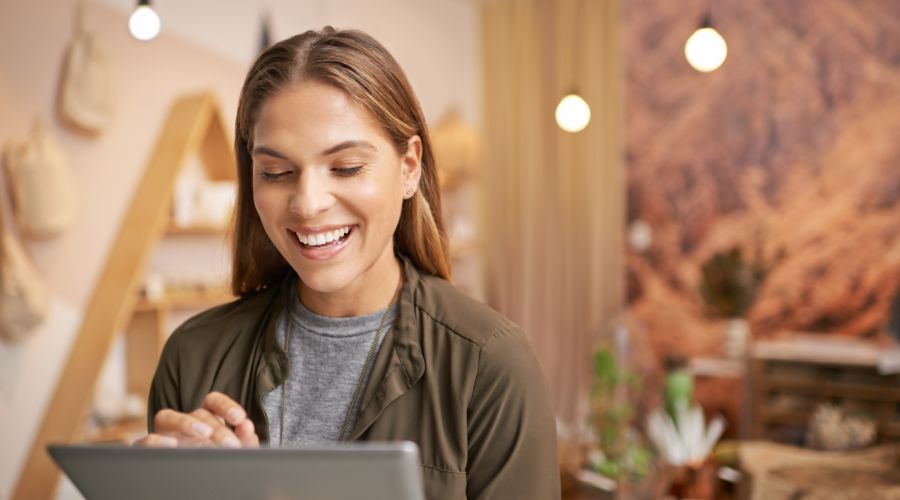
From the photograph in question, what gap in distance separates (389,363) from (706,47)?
2292 millimetres

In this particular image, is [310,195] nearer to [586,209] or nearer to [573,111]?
[573,111]

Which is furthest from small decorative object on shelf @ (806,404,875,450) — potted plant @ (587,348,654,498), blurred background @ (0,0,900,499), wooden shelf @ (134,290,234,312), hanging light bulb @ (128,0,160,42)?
hanging light bulb @ (128,0,160,42)

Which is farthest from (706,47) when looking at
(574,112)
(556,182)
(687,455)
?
(556,182)

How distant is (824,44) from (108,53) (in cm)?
418

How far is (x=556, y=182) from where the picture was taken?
6.18 metres

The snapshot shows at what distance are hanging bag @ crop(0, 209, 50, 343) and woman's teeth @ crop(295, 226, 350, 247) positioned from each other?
2.38m

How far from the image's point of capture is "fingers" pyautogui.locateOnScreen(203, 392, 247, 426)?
1038mm

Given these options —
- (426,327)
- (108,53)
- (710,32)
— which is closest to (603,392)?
(710,32)

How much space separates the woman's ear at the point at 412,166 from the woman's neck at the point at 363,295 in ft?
0.33

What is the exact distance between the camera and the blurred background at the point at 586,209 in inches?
130

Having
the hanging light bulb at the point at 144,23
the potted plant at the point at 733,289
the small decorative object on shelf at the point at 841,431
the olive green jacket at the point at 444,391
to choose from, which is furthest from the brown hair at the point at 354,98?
the potted plant at the point at 733,289

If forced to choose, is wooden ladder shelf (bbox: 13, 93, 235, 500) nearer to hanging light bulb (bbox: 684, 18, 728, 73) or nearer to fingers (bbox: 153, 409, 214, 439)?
hanging light bulb (bbox: 684, 18, 728, 73)

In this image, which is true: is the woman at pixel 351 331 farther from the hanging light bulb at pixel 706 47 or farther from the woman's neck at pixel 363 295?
the hanging light bulb at pixel 706 47

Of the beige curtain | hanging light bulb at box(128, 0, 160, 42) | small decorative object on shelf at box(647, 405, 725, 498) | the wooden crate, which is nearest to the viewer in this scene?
hanging light bulb at box(128, 0, 160, 42)
